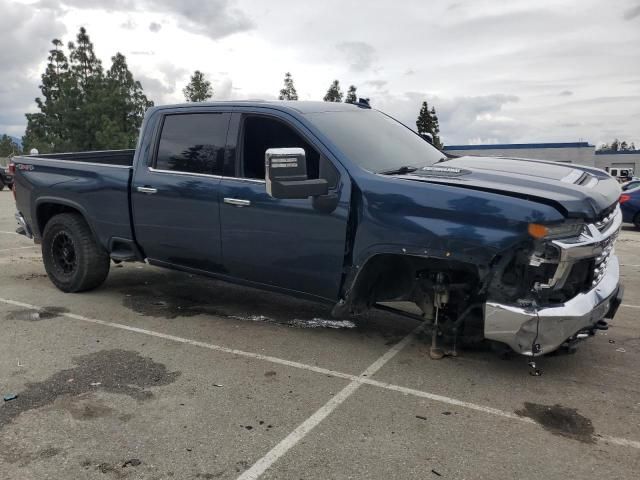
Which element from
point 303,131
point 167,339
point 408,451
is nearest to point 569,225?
point 408,451

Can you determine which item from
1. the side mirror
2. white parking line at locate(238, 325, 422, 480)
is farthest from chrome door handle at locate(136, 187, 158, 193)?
white parking line at locate(238, 325, 422, 480)

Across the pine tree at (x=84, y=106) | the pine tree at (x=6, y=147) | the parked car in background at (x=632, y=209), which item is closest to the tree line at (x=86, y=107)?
the pine tree at (x=84, y=106)

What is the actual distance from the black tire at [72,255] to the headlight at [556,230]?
440 centimetres

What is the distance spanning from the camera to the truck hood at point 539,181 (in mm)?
3564

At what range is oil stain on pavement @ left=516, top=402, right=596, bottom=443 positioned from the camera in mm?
3334

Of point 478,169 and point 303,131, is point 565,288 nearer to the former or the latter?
point 478,169

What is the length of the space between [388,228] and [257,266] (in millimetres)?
1285

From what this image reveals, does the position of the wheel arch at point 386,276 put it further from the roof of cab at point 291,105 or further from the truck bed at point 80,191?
the truck bed at point 80,191

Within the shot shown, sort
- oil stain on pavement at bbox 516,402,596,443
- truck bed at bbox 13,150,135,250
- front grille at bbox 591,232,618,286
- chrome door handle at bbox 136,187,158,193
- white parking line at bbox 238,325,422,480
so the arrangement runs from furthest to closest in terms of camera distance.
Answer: truck bed at bbox 13,150,135,250 → chrome door handle at bbox 136,187,158,193 → front grille at bbox 591,232,618,286 → oil stain on pavement at bbox 516,402,596,443 → white parking line at bbox 238,325,422,480

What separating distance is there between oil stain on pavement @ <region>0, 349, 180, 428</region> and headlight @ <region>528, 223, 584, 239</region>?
2.64 metres

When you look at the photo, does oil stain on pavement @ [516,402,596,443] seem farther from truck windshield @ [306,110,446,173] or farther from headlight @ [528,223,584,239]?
truck windshield @ [306,110,446,173]

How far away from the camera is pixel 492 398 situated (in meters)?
3.79

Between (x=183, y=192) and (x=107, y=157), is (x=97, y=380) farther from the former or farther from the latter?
(x=107, y=157)

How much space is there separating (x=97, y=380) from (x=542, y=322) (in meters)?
3.03
